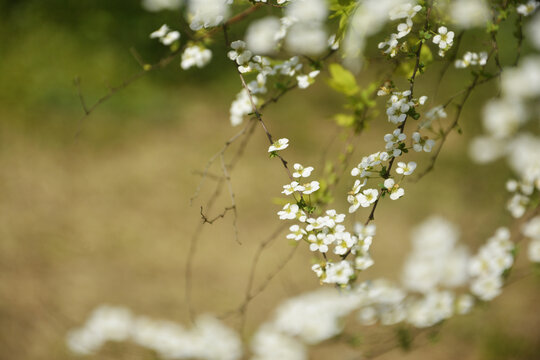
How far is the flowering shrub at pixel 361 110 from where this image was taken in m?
0.81

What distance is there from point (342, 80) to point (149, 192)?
228 centimetres

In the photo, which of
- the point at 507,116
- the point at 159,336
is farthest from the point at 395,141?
the point at 159,336

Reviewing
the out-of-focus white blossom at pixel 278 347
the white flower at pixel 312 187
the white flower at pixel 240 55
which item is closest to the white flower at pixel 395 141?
the white flower at pixel 312 187

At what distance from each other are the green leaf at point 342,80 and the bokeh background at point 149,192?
1.30 metres

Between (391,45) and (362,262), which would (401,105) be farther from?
(362,262)

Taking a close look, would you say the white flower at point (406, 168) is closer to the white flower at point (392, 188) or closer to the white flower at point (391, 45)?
the white flower at point (392, 188)

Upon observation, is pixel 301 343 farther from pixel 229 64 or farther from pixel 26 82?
pixel 26 82

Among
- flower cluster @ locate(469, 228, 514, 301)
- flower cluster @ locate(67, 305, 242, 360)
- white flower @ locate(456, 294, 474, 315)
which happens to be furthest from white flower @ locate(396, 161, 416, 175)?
flower cluster @ locate(67, 305, 242, 360)

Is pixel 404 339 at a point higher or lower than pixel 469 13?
lower

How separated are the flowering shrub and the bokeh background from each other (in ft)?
1.44

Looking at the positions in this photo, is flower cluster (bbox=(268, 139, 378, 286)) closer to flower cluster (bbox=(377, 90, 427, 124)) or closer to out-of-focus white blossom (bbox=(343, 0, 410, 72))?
flower cluster (bbox=(377, 90, 427, 124))

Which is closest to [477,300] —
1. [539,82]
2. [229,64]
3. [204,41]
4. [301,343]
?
[301,343]

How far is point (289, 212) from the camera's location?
0.81 m

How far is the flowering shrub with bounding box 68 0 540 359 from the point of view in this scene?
2.64 feet
